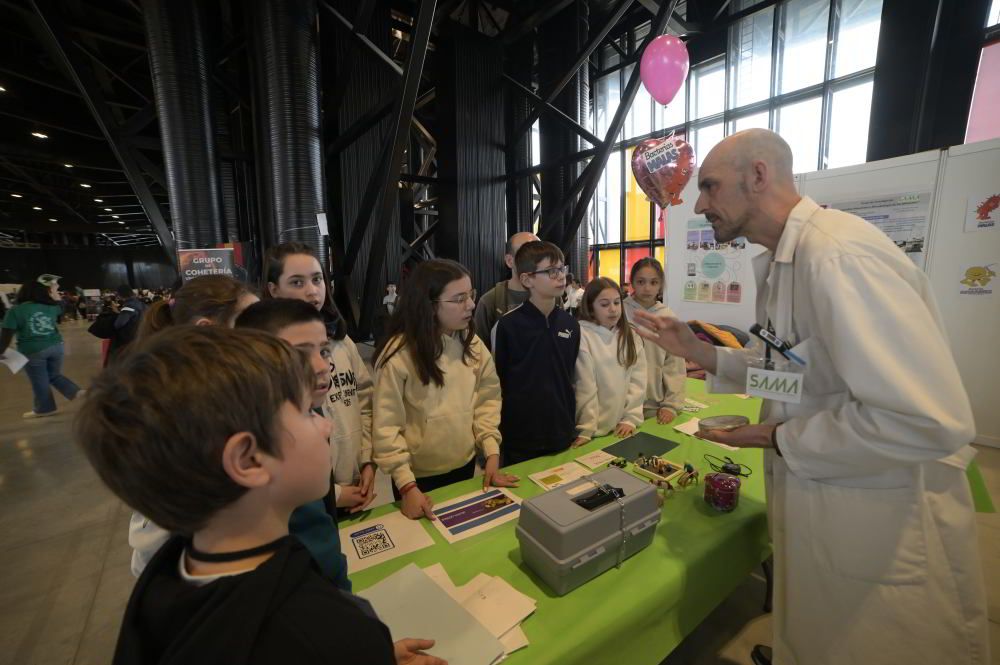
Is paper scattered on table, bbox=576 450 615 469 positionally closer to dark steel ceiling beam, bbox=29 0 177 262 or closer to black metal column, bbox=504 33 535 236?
dark steel ceiling beam, bbox=29 0 177 262

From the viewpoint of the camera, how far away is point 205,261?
3123 mm

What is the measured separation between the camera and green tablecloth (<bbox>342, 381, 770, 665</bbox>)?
939mm

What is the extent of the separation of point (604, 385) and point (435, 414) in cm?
94

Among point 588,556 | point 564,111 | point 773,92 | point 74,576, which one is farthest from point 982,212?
point 74,576

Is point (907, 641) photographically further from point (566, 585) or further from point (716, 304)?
point (716, 304)

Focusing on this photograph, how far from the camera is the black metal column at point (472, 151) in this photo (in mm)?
4484

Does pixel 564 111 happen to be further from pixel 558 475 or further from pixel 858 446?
pixel 858 446

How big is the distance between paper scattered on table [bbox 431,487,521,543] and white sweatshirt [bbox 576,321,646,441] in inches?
27.2

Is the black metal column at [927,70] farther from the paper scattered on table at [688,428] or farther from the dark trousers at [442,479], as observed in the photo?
the dark trousers at [442,479]

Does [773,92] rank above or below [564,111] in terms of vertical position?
above

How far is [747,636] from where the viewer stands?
162 centimetres

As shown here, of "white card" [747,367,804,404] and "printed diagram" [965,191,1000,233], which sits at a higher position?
"printed diagram" [965,191,1000,233]

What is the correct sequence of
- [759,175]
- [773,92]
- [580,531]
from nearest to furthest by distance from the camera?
[580,531] < [759,175] < [773,92]

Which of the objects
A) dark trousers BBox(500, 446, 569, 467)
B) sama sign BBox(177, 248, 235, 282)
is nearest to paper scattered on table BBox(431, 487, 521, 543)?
dark trousers BBox(500, 446, 569, 467)
